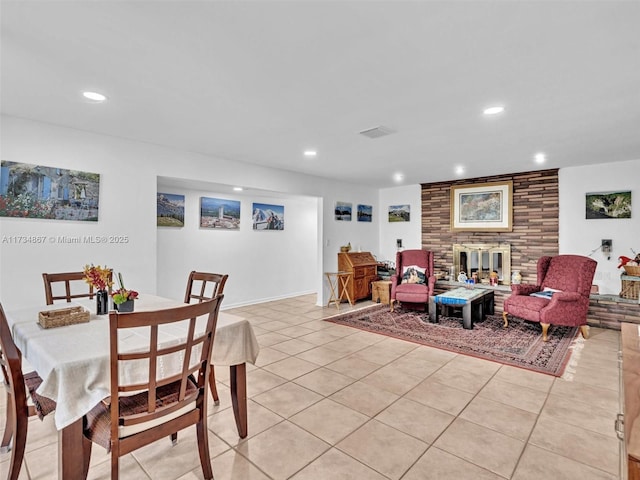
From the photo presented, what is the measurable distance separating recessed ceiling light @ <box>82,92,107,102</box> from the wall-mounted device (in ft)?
21.4

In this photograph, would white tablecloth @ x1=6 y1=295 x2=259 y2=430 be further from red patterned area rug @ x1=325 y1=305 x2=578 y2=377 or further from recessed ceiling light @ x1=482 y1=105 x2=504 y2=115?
red patterned area rug @ x1=325 y1=305 x2=578 y2=377

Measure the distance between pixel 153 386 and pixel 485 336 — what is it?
4.21 m

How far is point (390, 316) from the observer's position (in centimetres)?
556

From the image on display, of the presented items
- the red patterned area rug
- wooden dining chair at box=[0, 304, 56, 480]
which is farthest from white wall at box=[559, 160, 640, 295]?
wooden dining chair at box=[0, 304, 56, 480]

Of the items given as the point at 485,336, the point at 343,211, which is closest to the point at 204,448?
the point at 485,336

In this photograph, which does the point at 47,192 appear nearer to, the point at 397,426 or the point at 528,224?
the point at 397,426

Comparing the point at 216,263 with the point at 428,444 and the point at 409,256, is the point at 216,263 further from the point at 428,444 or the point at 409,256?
the point at 428,444

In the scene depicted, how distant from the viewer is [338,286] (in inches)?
261

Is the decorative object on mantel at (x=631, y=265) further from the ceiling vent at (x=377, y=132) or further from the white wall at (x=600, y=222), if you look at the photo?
the ceiling vent at (x=377, y=132)

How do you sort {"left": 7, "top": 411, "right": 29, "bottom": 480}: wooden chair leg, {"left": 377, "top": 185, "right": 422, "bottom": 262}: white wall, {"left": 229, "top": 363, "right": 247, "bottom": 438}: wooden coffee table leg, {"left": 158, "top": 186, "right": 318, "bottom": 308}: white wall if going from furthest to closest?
1. {"left": 377, "top": 185, "right": 422, "bottom": 262}: white wall
2. {"left": 158, "top": 186, "right": 318, "bottom": 308}: white wall
3. {"left": 229, "top": 363, "right": 247, "bottom": 438}: wooden coffee table leg
4. {"left": 7, "top": 411, "right": 29, "bottom": 480}: wooden chair leg

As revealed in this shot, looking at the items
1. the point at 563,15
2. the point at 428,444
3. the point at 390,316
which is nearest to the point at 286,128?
the point at 563,15

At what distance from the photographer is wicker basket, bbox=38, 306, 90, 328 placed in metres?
1.94

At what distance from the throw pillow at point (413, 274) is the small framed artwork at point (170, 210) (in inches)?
157

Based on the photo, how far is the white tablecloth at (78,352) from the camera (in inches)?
56.2
